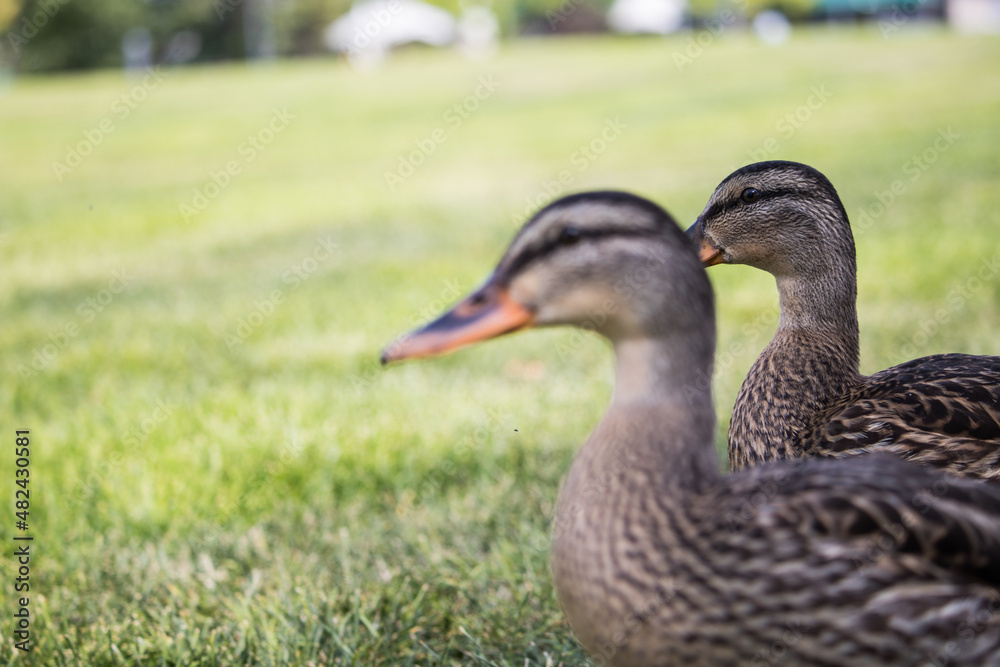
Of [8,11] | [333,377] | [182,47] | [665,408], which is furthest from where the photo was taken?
[182,47]

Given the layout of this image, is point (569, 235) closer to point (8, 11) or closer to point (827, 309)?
point (827, 309)

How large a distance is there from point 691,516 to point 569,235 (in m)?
0.50

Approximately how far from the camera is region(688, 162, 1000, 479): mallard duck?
200cm

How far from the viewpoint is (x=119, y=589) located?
8.59 feet

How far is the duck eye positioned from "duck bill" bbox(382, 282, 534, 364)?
0.13 metres

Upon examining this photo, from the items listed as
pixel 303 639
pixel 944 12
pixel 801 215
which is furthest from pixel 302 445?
pixel 944 12

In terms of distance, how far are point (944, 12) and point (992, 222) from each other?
4785 cm

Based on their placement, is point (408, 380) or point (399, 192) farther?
point (399, 192)

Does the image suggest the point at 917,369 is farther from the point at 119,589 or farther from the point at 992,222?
the point at 992,222

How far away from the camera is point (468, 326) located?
148cm

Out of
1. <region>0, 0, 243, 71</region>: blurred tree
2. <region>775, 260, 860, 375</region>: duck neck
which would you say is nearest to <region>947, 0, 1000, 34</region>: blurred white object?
<region>0, 0, 243, 71</region>: blurred tree

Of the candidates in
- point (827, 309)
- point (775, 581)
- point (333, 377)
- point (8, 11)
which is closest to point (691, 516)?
point (775, 581)

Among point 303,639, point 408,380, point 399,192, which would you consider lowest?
point 399,192

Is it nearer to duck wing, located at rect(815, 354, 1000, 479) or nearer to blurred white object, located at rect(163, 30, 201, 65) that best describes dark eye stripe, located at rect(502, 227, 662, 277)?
duck wing, located at rect(815, 354, 1000, 479)
